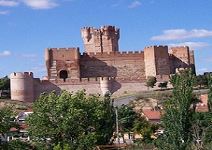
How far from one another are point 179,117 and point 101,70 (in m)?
42.3

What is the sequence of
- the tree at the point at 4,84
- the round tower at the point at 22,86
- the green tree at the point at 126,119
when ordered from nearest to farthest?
the green tree at the point at 126,119, the round tower at the point at 22,86, the tree at the point at 4,84

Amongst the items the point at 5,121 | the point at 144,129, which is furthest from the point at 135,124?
the point at 5,121

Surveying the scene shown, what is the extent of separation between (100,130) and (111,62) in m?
34.9

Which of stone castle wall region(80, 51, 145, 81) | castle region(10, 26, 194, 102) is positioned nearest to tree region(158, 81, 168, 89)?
castle region(10, 26, 194, 102)

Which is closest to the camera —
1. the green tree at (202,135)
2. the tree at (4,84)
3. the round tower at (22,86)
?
the green tree at (202,135)

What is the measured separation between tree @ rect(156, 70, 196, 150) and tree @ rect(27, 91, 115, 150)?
4996 millimetres

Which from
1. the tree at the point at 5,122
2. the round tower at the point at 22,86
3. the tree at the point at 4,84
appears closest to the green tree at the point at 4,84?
the tree at the point at 4,84

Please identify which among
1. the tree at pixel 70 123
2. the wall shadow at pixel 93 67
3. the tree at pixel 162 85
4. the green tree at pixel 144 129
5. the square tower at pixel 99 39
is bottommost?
the green tree at pixel 144 129

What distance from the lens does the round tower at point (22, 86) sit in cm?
6325

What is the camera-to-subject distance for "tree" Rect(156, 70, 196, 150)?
83.7 feet

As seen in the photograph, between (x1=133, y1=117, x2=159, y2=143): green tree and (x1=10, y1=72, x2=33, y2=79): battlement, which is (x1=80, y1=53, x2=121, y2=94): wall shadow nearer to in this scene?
(x1=10, y1=72, x2=33, y2=79): battlement

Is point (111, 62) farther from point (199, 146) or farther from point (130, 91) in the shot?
point (199, 146)

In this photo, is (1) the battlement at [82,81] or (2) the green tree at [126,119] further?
(1) the battlement at [82,81]

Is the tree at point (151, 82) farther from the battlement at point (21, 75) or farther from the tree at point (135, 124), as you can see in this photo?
the tree at point (135, 124)
